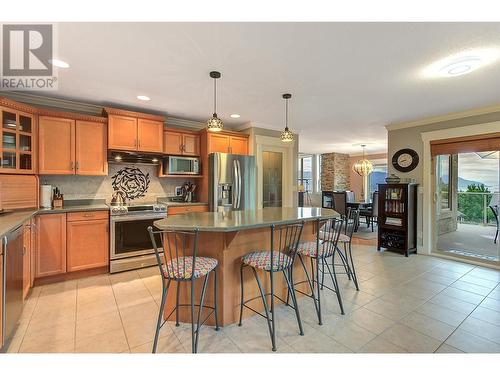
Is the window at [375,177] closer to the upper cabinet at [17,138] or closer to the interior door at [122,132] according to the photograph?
the interior door at [122,132]

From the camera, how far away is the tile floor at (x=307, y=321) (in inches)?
70.6

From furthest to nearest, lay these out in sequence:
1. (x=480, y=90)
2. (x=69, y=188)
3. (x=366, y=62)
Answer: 1. (x=69, y=188)
2. (x=480, y=90)
3. (x=366, y=62)

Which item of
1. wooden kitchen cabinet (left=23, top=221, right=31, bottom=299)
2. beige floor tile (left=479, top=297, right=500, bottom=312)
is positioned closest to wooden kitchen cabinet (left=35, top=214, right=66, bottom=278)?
wooden kitchen cabinet (left=23, top=221, right=31, bottom=299)

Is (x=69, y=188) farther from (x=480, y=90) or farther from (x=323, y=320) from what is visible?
(x=480, y=90)

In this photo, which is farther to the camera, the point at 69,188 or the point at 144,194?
the point at 144,194

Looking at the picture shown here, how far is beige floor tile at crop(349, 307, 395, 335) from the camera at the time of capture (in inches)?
79.0

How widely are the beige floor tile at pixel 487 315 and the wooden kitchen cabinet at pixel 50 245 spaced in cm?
450

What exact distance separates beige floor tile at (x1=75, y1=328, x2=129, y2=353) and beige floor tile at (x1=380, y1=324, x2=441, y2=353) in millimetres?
2052

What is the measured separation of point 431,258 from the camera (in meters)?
3.98

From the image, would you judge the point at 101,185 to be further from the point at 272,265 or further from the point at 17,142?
the point at 272,265

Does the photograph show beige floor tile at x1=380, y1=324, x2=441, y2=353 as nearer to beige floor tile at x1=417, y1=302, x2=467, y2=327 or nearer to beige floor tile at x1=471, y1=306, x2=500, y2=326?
beige floor tile at x1=417, y1=302, x2=467, y2=327

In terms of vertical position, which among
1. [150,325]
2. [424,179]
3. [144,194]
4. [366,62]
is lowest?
[150,325]
